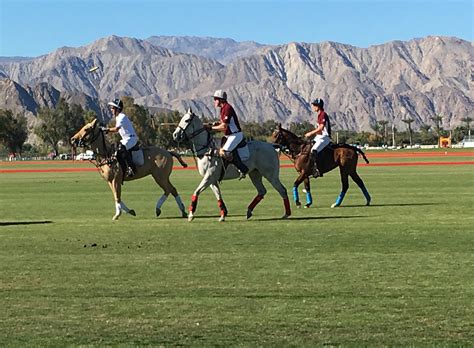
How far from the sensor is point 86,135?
760 inches

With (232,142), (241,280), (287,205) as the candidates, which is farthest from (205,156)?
(241,280)

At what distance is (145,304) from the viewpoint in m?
9.35

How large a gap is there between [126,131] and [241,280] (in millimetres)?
9394

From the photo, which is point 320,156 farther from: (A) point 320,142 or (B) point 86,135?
(B) point 86,135

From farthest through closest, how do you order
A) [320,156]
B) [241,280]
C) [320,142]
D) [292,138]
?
[292,138], [320,156], [320,142], [241,280]

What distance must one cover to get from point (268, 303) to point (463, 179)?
89.9 feet

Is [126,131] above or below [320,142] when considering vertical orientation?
above

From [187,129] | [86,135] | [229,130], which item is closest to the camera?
[229,130]

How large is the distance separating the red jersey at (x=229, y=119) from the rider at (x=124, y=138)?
2.41 metres

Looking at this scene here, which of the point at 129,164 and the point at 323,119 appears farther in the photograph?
the point at 323,119

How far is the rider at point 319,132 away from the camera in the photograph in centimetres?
2116

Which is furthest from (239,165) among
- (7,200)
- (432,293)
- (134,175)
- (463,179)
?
(463,179)

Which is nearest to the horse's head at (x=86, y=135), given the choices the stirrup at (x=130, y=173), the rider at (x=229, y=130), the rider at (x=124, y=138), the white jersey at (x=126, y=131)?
the rider at (x=124, y=138)

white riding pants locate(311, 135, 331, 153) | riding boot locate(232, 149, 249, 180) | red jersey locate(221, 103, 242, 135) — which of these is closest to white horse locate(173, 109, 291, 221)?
riding boot locate(232, 149, 249, 180)
